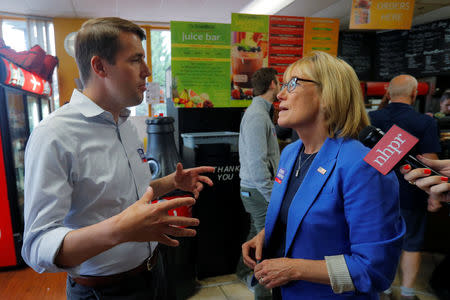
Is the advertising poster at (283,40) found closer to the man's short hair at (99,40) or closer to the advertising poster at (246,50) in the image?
the advertising poster at (246,50)

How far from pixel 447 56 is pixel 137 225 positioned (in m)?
6.90

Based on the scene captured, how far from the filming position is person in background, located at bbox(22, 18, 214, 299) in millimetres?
873

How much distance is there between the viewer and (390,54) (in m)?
6.56

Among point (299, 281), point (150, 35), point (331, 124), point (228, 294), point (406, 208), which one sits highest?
point (150, 35)

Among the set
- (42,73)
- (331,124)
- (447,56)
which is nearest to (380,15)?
(331,124)

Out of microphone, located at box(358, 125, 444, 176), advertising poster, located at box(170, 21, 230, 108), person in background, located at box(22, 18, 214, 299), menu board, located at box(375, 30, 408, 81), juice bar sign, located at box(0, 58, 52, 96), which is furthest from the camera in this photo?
menu board, located at box(375, 30, 408, 81)

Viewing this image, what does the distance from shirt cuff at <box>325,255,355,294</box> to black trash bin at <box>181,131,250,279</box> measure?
1.90 metres

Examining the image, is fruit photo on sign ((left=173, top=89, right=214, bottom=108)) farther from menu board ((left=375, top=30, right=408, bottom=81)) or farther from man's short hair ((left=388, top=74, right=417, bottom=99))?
menu board ((left=375, top=30, right=408, bottom=81))

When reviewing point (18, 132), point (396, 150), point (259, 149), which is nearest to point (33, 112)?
point (18, 132)

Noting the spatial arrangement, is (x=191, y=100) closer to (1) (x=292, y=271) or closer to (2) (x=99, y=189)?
(2) (x=99, y=189)

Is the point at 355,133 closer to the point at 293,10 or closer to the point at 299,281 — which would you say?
the point at 299,281

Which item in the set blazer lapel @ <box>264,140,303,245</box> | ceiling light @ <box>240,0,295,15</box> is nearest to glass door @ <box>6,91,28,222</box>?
blazer lapel @ <box>264,140,303,245</box>

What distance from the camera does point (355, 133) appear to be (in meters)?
1.24

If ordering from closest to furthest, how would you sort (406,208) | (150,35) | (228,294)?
(406,208), (228,294), (150,35)
